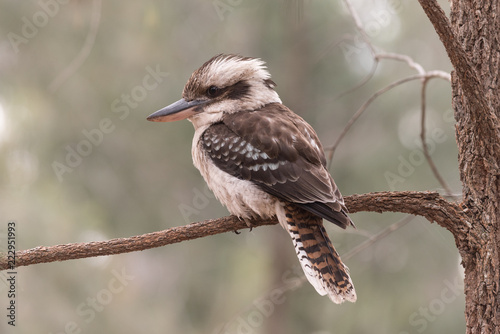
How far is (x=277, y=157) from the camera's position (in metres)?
2.32

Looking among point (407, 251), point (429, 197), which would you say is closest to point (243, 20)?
point (407, 251)

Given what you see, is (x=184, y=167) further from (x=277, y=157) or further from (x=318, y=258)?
(x=318, y=258)

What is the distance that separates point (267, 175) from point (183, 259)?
3683 millimetres

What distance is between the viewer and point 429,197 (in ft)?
6.27

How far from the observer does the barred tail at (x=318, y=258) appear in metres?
2.18

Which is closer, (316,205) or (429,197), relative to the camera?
(429,197)

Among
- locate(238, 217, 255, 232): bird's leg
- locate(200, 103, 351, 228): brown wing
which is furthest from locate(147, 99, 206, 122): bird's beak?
locate(238, 217, 255, 232): bird's leg

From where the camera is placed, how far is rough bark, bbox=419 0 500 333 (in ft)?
5.97

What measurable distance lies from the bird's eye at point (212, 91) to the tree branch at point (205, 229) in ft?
2.68

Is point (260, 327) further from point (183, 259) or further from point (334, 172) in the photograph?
point (334, 172)

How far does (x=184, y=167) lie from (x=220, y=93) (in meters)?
2.88

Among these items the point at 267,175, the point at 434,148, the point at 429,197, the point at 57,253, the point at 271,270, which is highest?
the point at 57,253

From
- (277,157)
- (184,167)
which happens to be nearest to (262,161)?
(277,157)

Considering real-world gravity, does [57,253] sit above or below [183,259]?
above
